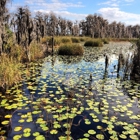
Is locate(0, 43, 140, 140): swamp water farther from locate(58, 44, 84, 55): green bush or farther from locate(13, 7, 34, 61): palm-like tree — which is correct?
locate(58, 44, 84, 55): green bush

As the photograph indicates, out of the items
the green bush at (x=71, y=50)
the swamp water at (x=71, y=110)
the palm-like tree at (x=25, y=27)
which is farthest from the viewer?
the green bush at (x=71, y=50)

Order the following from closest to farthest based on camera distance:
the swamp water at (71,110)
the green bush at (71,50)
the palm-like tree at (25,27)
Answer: the swamp water at (71,110), the palm-like tree at (25,27), the green bush at (71,50)

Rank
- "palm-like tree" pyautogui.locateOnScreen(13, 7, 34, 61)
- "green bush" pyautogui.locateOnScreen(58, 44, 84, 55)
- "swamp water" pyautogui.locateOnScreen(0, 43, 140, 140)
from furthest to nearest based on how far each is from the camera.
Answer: "green bush" pyautogui.locateOnScreen(58, 44, 84, 55), "palm-like tree" pyautogui.locateOnScreen(13, 7, 34, 61), "swamp water" pyautogui.locateOnScreen(0, 43, 140, 140)

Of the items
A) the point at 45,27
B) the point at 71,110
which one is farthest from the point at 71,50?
the point at 45,27

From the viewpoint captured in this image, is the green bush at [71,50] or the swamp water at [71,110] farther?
the green bush at [71,50]

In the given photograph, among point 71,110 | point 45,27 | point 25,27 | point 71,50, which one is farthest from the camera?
point 45,27

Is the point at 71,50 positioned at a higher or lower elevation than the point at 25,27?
lower

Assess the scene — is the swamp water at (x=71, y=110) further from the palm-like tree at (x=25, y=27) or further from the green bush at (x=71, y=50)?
the green bush at (x=71, y=50)

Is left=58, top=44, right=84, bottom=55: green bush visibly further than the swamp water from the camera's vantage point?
Yes

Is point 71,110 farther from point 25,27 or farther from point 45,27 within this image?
point 45,27

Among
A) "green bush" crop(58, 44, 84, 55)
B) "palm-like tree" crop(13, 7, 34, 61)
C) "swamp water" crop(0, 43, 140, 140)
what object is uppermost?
Answer: "palm-like tree" crop(13, 7, 34, 61)

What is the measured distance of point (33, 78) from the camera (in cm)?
958

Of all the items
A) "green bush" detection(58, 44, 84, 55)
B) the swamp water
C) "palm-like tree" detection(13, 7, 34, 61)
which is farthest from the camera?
"green bush" detection(58, 44, 84, 55)

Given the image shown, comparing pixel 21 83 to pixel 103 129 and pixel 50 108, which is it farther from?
pixel 103 129
